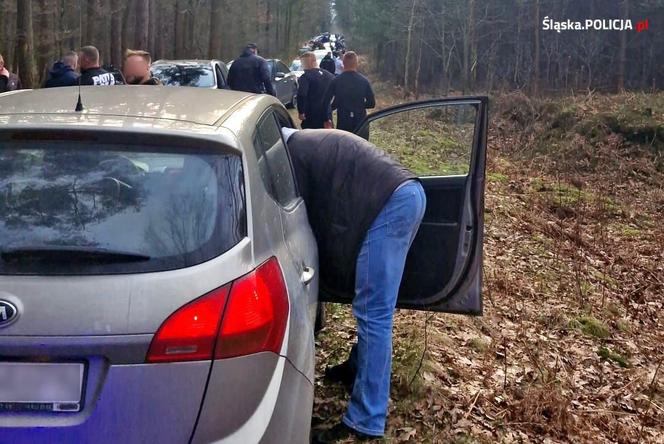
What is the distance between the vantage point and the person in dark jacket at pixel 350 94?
1007 cm

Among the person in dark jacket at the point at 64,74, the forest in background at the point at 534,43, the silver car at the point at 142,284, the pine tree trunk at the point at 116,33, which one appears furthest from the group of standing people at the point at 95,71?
the forest in background at the point at 534,43

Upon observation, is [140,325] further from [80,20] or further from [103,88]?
[80,20]

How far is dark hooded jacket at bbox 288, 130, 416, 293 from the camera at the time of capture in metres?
3.61

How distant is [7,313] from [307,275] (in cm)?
137

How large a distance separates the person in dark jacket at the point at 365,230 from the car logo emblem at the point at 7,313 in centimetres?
189

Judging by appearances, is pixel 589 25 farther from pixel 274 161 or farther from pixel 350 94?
pixel 274 161

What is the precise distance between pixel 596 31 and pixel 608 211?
2454cm

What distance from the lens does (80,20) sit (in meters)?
30.9

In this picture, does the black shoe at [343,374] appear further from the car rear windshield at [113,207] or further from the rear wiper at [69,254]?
the rear wiper at [69,254]

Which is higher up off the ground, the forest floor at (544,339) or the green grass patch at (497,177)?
the green grass patch at (497,177)

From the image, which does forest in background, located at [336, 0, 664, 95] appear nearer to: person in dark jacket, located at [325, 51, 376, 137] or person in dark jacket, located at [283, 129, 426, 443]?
person in dark jacket, located at [325, 51, 376, 137]

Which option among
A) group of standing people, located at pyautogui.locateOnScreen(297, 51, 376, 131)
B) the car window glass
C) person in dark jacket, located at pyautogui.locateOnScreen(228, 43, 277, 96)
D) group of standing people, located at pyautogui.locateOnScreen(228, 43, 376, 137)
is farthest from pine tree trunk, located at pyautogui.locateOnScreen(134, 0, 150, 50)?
group of standing people, located at pyautogui.locateOnScreen(297, 51, 376, 131)

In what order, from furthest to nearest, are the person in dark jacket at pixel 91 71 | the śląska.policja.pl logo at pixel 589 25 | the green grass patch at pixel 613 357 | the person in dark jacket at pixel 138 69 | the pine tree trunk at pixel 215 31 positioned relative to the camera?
the śląska.policja.pl logo at pixel 589 25 < the pine tree trunk at pixel 215 31 < the person in dark jacket at pixel 91 71 < the person in dark jacket at pixel 138 69 < the green grass patch at pixel 613 357

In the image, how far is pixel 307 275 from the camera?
3.18 metres
